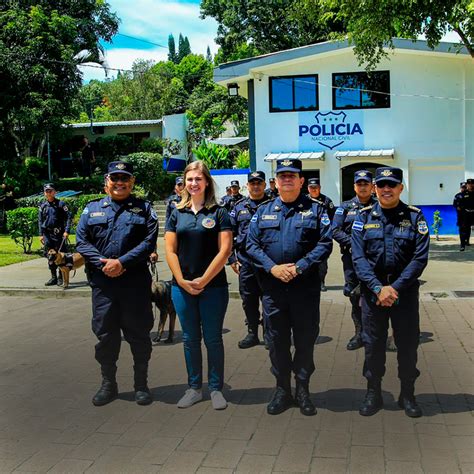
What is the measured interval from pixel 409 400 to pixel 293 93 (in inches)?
702

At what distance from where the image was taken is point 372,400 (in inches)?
180

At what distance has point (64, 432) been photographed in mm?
4336

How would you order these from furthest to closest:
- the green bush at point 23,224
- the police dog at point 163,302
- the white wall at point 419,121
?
the white wall at point 419,121, the green bush at point 23,224, the police dog at point 163,302

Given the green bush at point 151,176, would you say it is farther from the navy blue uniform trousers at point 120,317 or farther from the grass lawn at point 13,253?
the navy blue uniform trousers at point 120,317

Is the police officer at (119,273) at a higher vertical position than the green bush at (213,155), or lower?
lower

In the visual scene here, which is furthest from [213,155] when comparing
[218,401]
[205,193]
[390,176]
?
[218,401]

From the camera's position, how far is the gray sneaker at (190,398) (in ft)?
15.7

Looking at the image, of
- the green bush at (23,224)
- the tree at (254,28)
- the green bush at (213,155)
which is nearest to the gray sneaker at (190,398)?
the green bush at (23,224)

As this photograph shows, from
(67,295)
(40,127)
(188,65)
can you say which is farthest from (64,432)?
(188,65)

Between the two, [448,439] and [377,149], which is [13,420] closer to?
[448,439]

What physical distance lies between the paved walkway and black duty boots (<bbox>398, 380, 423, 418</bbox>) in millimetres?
71

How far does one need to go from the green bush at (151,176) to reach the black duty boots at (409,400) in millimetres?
20853

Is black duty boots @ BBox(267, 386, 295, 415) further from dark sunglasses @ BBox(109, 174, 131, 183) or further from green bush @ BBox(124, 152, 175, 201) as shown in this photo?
green bush @ BBox(124, 152, 175, 201)

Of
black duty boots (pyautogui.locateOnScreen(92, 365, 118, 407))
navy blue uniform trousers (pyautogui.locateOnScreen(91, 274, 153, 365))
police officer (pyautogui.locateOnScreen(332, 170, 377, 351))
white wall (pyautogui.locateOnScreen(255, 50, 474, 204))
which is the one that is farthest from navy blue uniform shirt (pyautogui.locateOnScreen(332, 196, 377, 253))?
white wall (pyautogui.locateOnScreen(255, 50, 474, 204))
